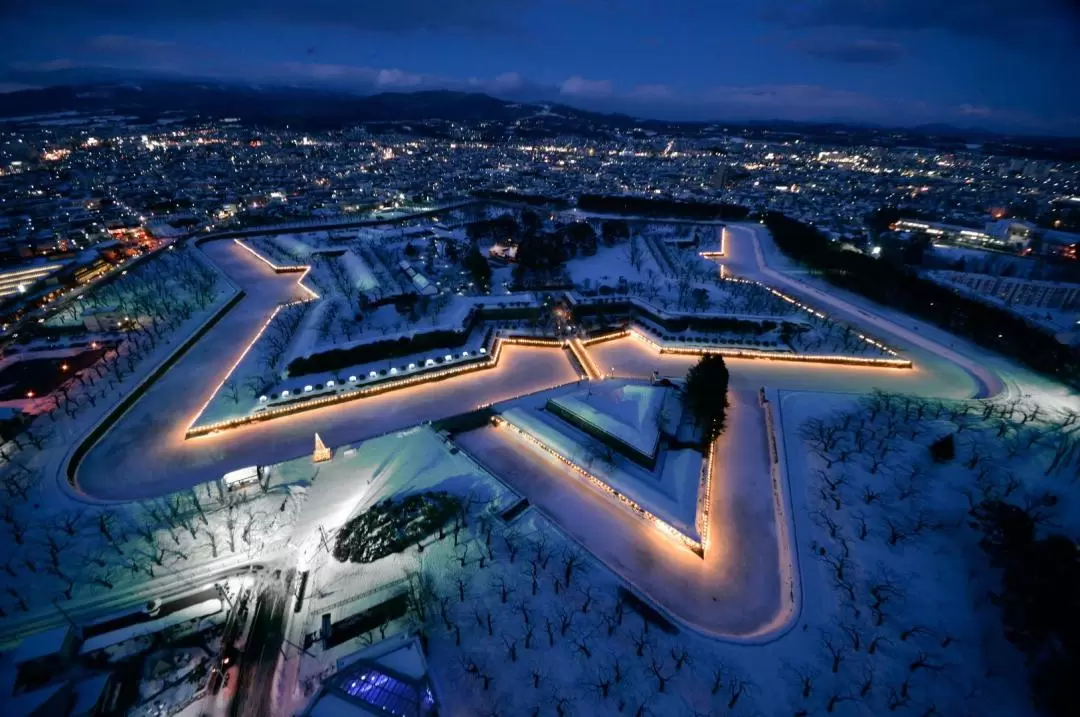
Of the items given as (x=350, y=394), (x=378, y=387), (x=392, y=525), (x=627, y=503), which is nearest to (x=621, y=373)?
(x=627, y=503)

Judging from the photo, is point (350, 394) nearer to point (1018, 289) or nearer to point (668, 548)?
point (668, 548)

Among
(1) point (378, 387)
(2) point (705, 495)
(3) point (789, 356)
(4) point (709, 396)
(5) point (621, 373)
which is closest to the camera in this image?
(2) point (705, 495)

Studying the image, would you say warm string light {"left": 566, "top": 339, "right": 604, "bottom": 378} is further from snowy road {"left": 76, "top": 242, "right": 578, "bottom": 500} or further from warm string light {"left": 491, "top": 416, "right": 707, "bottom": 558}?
warm string light {"left": 491, "top": 416, "right": 707, "bottom": 558}

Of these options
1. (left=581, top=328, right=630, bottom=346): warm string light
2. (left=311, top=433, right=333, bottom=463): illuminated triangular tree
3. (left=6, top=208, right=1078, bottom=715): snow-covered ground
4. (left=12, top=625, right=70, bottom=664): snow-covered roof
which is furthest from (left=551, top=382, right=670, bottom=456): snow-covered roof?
(left=12, top=625, right=70, bottom=664): snow-covered roof

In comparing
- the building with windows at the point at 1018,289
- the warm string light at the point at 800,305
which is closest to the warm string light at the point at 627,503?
the warm string light at the point at 800,305

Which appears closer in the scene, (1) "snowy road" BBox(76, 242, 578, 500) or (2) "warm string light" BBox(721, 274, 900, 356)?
(1) "snowy road" BBox(76, 242, 578, 500)

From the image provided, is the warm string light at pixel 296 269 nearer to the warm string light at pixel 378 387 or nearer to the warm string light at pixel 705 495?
the warm string light at pixel 378 387

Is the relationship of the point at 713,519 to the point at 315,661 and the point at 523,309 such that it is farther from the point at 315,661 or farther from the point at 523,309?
the point at 523,309
